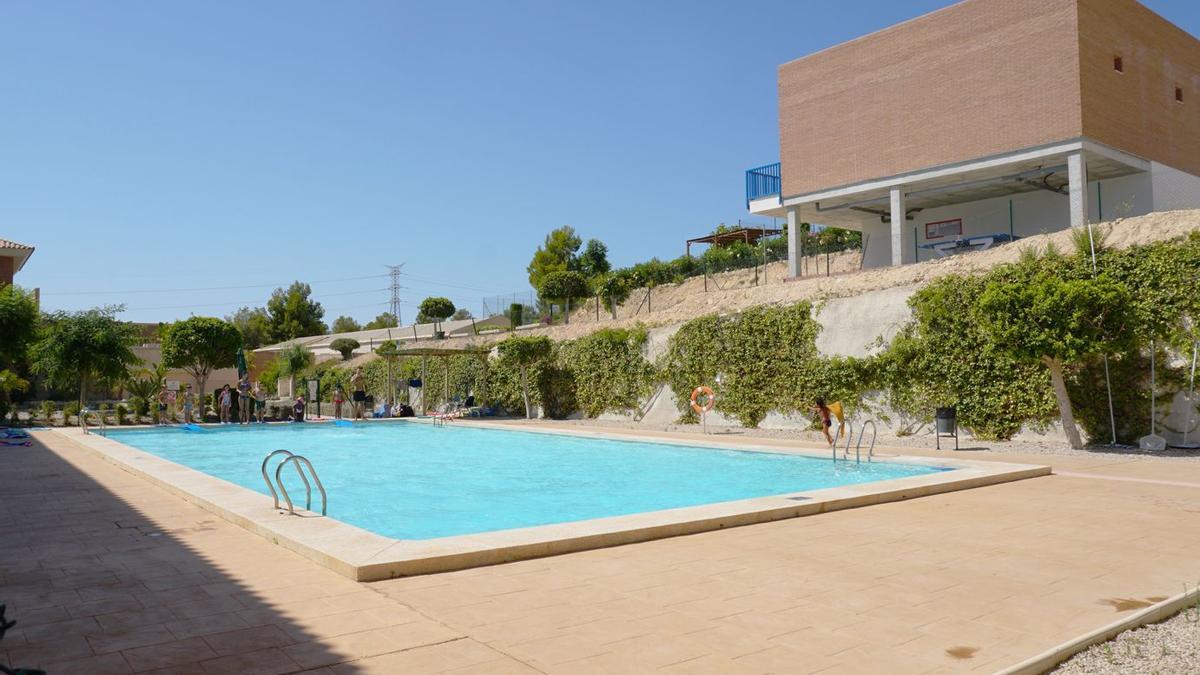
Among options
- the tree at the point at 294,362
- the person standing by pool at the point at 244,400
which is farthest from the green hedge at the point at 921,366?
the tree at the point at 294,362

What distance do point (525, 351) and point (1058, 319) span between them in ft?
49.4

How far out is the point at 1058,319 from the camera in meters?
11.7

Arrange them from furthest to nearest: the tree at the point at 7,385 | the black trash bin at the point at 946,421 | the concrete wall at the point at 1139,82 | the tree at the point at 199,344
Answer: the tree at the point at 199,344 → the tree at the point at 7,385 → the concrete wall at the point at 1139,82 → the black trash bin at the point at 946,421

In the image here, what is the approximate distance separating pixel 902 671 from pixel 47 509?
25.8 feet

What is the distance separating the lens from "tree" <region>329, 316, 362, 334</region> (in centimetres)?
7469

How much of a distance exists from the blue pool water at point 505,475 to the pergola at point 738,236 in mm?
22607

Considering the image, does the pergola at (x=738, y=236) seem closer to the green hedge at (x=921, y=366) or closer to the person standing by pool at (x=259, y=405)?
the green hedge at (x=921, y=366)

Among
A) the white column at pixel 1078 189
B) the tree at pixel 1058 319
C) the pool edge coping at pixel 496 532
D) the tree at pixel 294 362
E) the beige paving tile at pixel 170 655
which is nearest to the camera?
the beige paving tile at pixel 170 655

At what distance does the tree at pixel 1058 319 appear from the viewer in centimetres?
1162

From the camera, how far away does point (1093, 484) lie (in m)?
9.12

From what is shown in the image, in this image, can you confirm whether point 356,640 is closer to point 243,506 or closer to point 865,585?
point 865,585

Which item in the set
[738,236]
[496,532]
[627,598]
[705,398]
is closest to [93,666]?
[627,598]

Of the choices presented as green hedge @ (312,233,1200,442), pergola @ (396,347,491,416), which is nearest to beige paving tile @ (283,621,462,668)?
green hedge @ (312,233,1200,442)

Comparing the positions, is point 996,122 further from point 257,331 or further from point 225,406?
point 257,331
